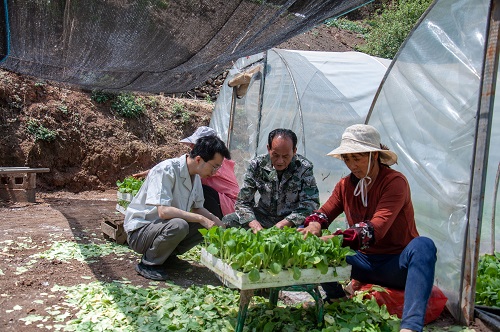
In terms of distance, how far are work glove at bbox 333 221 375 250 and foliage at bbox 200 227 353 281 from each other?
8cm

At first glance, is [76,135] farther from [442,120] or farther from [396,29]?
[396,29]

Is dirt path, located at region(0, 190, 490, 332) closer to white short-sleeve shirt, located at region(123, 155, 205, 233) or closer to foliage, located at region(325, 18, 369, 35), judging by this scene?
white short-sleeve shirt, located at region(123, 155, 205, 233)

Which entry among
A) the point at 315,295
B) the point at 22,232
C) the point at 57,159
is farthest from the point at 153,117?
the point at 315,295

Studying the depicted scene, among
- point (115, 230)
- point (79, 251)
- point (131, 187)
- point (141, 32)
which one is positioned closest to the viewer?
point (141, 32)

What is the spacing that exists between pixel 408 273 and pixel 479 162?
1.03 meters

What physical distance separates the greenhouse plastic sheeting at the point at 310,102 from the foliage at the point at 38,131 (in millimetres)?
4539

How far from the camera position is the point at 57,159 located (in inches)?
419

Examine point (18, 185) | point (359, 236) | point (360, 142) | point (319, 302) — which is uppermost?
point (360, 142)

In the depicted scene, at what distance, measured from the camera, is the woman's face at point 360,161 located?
329 centimetres

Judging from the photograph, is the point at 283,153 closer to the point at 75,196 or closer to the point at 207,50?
the point at 207,50

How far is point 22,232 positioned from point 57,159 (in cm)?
481

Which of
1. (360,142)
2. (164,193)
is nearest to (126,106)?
(164,193)

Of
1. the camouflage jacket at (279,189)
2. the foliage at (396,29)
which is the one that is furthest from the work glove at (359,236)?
the foliage at (396,29)

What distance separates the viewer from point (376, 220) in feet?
10.3
